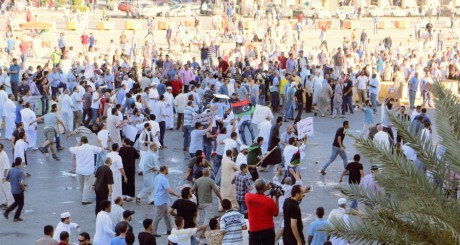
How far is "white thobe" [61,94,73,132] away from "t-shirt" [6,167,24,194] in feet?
23.4

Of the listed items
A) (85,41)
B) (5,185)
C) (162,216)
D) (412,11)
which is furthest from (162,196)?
(412,11)

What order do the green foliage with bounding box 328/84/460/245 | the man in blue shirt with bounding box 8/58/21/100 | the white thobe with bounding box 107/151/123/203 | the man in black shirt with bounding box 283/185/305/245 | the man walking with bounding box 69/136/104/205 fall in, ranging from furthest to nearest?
1. the man in blue shirt with bounding box 8/58/21/100
2. the man walking with bounding box 69/136/104/205
3. the white thobe with bounding box 107/151/123/203
4. the man in black shirt with bounding box 283/185/305/245
5. the green foliage with bounding box 328/84/460/245

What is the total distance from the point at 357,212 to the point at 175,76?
17270 mm

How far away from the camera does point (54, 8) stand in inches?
2382

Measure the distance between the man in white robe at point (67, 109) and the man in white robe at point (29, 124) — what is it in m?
1.60

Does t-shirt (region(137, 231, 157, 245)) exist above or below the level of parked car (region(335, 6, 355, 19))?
below

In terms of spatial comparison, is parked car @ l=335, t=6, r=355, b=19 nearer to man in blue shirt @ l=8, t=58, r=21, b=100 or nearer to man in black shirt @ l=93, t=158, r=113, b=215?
man in blue shirt @ l=8, t=58, r=21, b=100

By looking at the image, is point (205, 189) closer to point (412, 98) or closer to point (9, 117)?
point (9, 117)

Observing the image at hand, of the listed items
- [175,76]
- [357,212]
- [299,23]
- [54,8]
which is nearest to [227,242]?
[357,212]

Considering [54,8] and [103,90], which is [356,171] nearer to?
[103,90]

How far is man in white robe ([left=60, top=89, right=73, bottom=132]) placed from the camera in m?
22.8

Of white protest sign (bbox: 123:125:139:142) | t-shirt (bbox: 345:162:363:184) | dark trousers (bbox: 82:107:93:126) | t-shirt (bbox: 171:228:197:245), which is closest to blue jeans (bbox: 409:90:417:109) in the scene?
dark trousers (bbox: 82:107:93:126)

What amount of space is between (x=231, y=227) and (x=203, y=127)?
7619 mm

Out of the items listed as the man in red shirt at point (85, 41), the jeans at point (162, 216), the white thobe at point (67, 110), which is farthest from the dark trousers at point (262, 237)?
the man in red shirt at point (85, 41)
